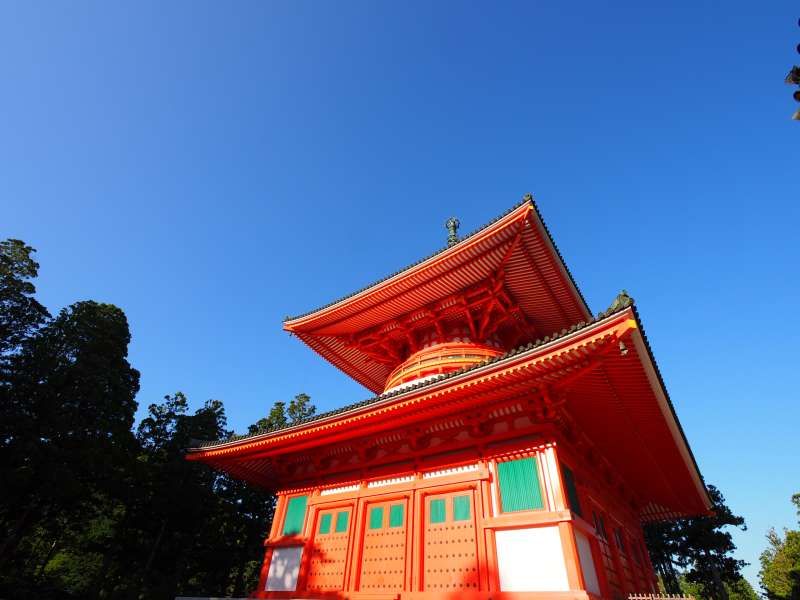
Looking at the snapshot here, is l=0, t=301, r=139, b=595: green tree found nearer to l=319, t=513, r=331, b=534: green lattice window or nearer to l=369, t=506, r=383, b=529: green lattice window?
l=319, t=513, r=331, b=534: green lattice window

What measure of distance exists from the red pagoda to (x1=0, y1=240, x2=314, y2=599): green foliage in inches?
448

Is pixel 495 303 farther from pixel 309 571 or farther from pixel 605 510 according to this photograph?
pixel 309 571

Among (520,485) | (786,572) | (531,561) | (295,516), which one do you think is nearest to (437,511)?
(520,485)

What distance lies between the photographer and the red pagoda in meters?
7.88

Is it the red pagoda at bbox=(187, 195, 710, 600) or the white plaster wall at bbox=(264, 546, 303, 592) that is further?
the white plaster wall at bbox=(264, 546, 303, 592)

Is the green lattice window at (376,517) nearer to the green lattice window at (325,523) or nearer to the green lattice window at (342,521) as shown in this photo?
the green lattice window at (342,521)

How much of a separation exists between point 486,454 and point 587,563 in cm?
260

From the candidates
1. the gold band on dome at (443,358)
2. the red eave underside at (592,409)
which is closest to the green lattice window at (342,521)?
the red eave underside at (592,409)

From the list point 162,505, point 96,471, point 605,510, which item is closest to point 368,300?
point 605,510

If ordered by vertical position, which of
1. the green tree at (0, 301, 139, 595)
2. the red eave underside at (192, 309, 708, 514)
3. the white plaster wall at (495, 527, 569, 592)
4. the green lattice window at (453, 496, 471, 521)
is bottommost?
the white plaster wall at (495, 527, 569, 592)

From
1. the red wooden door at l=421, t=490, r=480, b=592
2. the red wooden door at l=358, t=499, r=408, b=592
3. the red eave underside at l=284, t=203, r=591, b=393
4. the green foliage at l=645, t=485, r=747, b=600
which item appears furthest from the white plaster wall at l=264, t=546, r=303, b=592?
the green foliage at l=645, t=485, r=747, b=600

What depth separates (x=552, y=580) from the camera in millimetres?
7297

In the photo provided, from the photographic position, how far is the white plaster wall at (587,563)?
300 inches

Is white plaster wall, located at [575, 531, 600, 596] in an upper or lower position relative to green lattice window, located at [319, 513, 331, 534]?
lower
